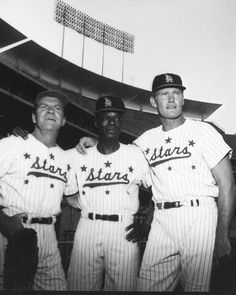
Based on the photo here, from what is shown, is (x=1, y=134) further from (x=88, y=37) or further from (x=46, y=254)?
Answer: (x=88, y=37)

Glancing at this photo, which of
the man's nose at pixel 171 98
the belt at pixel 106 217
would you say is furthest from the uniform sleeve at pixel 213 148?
the belt at pixel 106 217

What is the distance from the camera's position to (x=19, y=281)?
→ 1594mm

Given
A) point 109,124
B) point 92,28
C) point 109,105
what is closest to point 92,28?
point 92,28

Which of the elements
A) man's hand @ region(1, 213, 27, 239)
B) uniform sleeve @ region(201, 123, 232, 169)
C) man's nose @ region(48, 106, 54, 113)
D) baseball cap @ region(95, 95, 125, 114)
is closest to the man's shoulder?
man's nose @ region(48, 106, 54, 113)

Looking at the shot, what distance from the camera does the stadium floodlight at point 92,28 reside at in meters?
27.1

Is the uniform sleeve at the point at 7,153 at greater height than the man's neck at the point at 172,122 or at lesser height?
lesser

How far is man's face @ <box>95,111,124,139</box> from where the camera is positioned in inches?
117

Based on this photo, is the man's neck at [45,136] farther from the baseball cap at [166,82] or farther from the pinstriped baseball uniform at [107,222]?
the baseball cap at [166,82]

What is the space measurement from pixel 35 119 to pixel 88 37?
27.6 metres

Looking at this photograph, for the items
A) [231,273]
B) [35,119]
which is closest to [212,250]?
[35,119]

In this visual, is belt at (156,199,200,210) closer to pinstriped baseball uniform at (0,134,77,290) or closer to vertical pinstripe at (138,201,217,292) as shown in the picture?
vertical pinstripe at (138,201,217,292)

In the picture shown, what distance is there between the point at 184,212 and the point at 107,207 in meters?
0.65

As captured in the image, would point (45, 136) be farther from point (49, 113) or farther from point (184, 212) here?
point (184, 212)

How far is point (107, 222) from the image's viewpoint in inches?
108
